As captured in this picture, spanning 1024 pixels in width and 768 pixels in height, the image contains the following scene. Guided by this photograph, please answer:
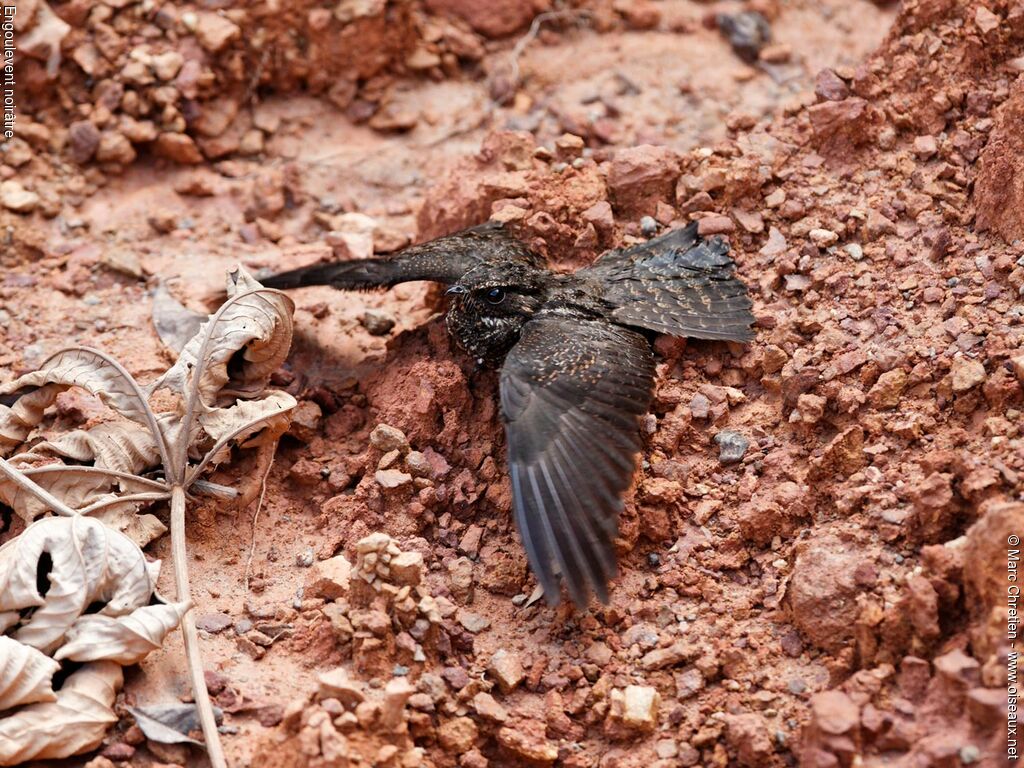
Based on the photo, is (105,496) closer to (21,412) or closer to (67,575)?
(67,575)

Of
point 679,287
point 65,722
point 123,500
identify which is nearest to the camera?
point 65,722

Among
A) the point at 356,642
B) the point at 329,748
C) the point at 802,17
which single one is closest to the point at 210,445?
the point at 356,642

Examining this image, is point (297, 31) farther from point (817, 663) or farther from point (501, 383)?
point (817, 663)

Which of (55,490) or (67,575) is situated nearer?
(67,575)

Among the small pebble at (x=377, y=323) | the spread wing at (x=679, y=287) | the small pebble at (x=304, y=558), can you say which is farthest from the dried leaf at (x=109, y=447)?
the spread wing at (x=679, y=287)

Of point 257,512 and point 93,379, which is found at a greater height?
point 93,379

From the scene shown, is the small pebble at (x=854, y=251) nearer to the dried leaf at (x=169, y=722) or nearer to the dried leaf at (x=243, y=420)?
the dried leaf at (x=243, y=420)

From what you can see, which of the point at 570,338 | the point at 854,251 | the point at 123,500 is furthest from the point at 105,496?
the point at 854,251
